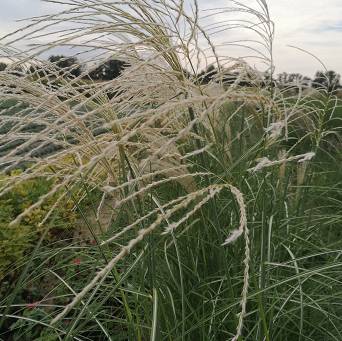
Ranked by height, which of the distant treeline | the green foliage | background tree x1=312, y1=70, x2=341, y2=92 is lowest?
the green foliage

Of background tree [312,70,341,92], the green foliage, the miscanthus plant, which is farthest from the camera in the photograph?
the green foliage

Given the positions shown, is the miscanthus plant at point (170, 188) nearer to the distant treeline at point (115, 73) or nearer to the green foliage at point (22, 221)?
the distant treeline at point (115, 73)

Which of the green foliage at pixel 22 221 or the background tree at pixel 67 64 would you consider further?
the green foliage at pixel 22 221

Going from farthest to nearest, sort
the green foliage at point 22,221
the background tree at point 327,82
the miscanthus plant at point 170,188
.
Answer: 1. the green foliage at point 22,221
2. the background tree at point 327,82
3. the miscanthus plant at point 170,188

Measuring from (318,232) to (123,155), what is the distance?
1534mm

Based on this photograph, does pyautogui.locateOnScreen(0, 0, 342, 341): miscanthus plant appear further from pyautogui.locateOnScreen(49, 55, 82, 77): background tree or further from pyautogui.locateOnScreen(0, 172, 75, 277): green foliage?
pyautogui.locateOnScreen(0, 172, 75, 277): green foliage

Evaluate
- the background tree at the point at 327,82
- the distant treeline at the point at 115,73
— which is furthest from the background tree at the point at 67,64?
the background tree at the point at 327,82

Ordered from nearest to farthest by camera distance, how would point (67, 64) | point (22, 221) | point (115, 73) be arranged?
point (67, 64)
point (115, 73)
point (22, 221)

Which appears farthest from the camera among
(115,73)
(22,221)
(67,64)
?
(22,221)

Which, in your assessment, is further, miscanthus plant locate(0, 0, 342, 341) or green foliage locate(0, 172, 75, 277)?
green foliage locate(0, 172, 75, 277)

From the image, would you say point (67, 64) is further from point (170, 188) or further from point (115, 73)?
point (170, 188)

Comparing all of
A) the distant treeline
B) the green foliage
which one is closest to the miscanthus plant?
the distant treeline

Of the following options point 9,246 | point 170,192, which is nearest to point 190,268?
point 170,192

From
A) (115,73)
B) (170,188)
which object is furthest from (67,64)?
(170,188)
